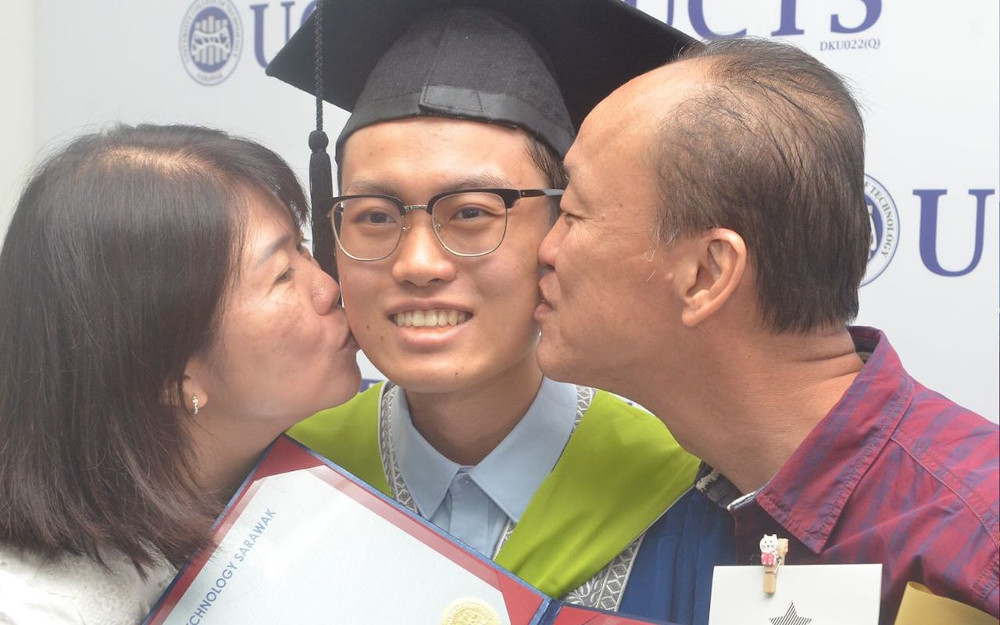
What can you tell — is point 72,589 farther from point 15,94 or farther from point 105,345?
point 15,94

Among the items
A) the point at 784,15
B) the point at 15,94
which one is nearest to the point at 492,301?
the point at 784,15

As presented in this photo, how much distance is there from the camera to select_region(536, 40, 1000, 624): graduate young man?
109cm

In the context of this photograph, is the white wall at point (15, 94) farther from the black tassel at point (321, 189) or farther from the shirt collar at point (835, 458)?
the shirt collar at point (835, 458)

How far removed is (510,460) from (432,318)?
0.80 feet

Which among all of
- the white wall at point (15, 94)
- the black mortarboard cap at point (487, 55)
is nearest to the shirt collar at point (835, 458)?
the black mortarboard cap at point (487, 55)

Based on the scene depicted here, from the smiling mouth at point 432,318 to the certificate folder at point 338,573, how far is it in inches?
8.5

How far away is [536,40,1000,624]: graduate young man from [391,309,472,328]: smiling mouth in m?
0.13

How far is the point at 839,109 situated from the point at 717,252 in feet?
0.75

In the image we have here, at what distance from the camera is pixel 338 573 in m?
1.15

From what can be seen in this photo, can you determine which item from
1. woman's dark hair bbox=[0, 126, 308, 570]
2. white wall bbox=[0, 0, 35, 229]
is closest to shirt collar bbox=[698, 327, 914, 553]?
woman's dark hair bbox=[0, 126, 308, 570]

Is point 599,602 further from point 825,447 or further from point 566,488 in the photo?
point 825,447

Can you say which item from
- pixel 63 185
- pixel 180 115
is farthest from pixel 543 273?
pixel 180 115

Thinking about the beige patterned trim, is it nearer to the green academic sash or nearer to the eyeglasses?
the green academic sash

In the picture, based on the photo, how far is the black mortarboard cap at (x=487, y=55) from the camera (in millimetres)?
1310
